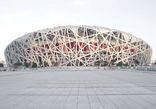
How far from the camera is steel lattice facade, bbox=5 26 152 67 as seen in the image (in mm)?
90562

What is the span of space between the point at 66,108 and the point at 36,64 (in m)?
82.5

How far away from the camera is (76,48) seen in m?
91.0

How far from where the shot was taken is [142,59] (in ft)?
331

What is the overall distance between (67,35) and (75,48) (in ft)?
16.3

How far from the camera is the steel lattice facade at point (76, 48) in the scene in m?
90.6

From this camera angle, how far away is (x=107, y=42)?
305ft

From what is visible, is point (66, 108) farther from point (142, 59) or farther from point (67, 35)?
point (142, 59)

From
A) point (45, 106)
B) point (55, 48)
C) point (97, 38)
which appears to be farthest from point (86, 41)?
point (45, 106)

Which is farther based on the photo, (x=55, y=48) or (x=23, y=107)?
(x=55, y=48)

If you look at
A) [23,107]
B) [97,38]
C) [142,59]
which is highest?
[97,38]

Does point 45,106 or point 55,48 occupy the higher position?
point 55,48

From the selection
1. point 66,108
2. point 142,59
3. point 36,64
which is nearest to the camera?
point 66,108

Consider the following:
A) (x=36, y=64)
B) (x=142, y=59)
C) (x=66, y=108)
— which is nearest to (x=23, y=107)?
(x=66, y=108)

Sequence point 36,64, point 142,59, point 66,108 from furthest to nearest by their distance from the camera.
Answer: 1. point 142,59
2. point 36,64
3. point 66,108
